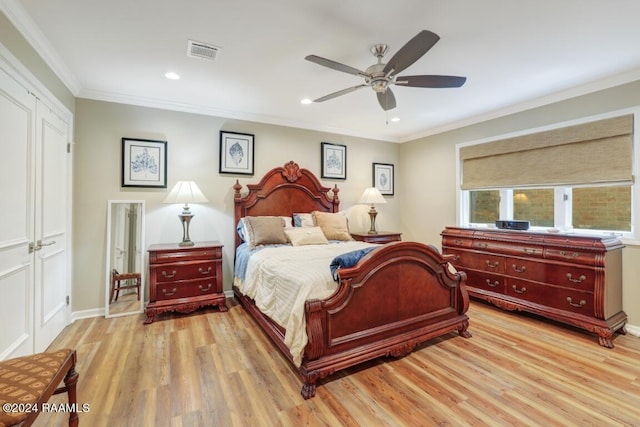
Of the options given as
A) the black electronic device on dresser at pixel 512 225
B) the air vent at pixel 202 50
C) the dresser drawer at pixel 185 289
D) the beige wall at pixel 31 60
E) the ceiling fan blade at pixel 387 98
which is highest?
the air vent at pixel 202 50

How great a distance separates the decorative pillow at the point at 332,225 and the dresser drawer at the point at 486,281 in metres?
1.66

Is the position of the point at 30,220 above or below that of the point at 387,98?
below

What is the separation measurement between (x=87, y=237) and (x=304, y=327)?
2986 millimetres

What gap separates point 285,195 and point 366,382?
284 centimetres

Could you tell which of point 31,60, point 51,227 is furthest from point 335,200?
point 31,60

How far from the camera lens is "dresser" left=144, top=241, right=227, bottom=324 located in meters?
3.26

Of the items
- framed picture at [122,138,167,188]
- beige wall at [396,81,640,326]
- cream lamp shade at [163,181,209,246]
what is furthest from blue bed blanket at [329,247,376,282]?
beige wall at [396,81,640,326]

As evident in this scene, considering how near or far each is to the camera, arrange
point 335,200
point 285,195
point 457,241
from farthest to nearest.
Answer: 1. point 335,200
2. point 285,195
3. point 457,241

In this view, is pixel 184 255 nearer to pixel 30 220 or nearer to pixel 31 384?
pixel 30 220

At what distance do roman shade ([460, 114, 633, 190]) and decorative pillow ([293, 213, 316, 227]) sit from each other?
245 cm

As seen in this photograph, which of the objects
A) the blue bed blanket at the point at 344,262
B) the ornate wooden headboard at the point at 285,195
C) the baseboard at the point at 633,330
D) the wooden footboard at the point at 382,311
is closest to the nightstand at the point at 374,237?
the ornate wooden headboard at the point at 285,195

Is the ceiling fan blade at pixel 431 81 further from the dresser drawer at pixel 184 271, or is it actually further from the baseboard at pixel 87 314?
the baseboard at pixel 87 314

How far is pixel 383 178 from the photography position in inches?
214

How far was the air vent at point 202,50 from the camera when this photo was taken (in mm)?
2434
